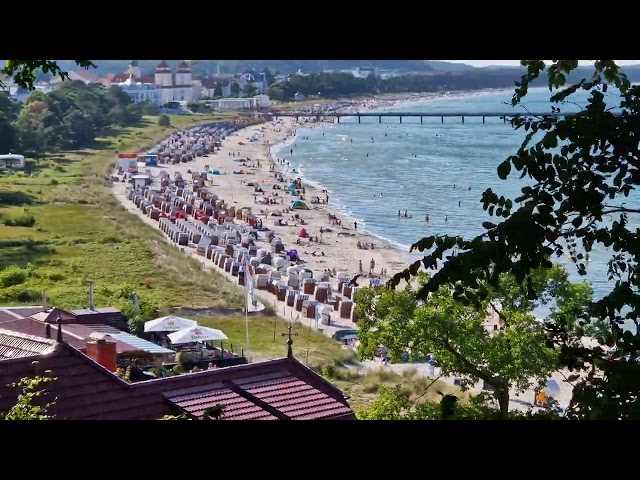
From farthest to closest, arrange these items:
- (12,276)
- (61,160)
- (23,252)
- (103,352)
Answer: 1. (61,160)
2. (23,252)
3. (12,276)
4. (103,352)

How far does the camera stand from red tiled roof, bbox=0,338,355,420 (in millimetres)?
4727

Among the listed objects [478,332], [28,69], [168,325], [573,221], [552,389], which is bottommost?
[168,325]

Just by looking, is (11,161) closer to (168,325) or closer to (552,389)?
(168,325)

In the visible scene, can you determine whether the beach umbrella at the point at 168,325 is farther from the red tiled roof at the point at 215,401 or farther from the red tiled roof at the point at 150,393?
the red tiled roof at the point at 215,401

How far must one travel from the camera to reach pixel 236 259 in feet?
61.9

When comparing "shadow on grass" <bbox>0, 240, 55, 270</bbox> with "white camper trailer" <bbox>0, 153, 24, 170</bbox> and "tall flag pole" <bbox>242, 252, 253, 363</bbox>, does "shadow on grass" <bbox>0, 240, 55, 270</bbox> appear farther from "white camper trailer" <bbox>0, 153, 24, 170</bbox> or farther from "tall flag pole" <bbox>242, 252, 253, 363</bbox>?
"white camper trailer" <bbox>0, 153, 24, 170</bbox>

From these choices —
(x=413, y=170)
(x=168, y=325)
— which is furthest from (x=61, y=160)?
(x=168, y=325)

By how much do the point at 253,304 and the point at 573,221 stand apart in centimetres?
1348

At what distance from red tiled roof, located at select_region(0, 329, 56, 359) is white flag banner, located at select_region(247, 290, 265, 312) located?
8350 mm

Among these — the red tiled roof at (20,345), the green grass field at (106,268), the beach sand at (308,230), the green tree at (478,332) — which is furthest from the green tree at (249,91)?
the green tree at (478,332)

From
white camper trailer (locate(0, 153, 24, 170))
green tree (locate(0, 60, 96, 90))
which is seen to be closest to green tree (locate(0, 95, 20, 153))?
white camper trailer (locate(0, 153, 24, 170))

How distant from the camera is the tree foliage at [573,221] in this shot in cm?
175

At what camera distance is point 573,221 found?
5.99ft

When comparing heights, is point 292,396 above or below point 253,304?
above
